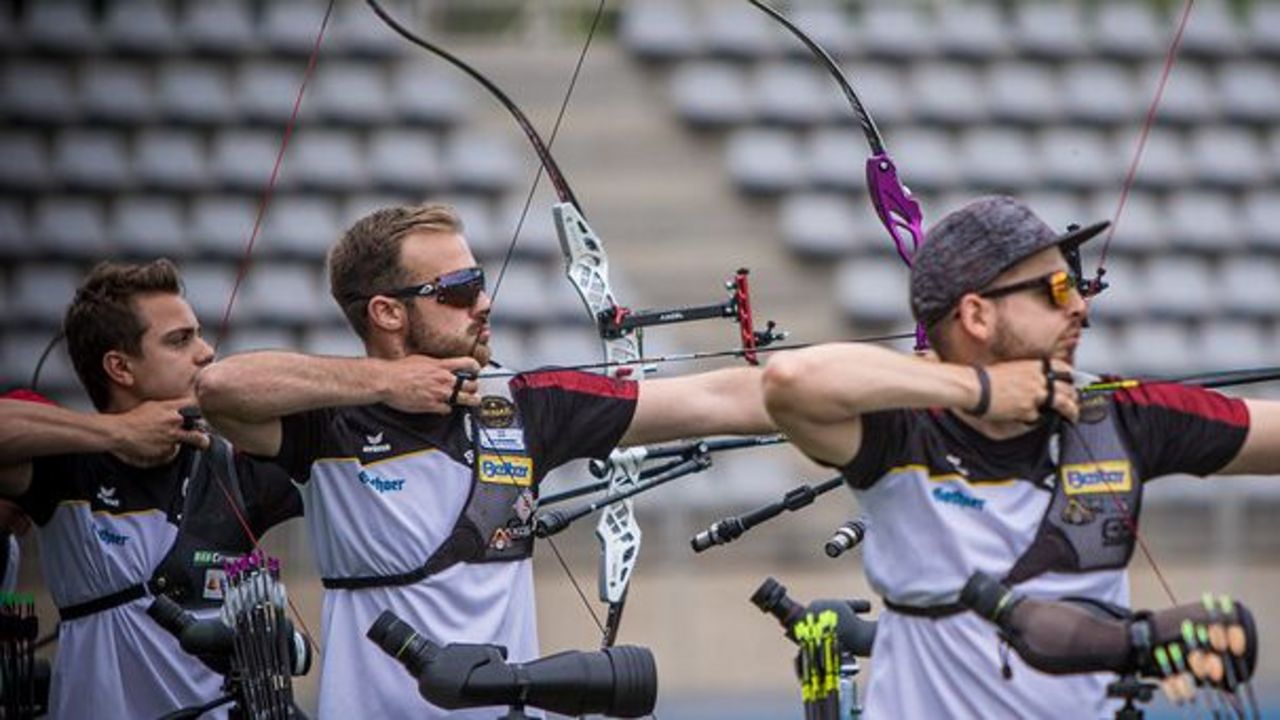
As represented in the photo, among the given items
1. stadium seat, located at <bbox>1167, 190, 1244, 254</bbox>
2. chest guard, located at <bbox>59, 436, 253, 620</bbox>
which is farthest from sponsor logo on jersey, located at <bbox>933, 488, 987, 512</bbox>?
stadium seat, located at <bbox>1167, 190, 1244, 254</bbox>

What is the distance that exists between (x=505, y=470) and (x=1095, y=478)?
3.83 ft

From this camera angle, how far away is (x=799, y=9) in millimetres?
13523

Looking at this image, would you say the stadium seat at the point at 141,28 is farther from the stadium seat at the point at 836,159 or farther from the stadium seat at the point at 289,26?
the stadium seat at the point at 836,159

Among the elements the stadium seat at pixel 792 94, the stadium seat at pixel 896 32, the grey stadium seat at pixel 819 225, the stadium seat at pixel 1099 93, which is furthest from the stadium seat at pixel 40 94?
the stadium seat at pixel 1099 93

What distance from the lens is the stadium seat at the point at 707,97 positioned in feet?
43.4

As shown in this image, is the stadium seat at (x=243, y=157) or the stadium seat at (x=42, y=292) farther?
the stadium seat at (x=243, y=157)

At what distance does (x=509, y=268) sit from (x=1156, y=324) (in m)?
3.59

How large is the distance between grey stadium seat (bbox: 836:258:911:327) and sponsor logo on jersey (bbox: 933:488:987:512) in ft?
28.6

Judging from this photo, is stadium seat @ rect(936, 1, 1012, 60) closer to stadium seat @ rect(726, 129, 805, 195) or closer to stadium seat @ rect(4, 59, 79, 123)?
stadium seat @ rect(726, 129, 805, 195)

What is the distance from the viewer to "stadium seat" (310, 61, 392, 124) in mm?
13016

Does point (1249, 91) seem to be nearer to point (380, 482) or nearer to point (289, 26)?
point (289, 26)

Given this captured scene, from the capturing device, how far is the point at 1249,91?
13.7 metres

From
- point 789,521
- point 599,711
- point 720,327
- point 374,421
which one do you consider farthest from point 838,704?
point 720,327

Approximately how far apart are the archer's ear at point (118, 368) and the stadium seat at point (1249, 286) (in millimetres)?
8814
